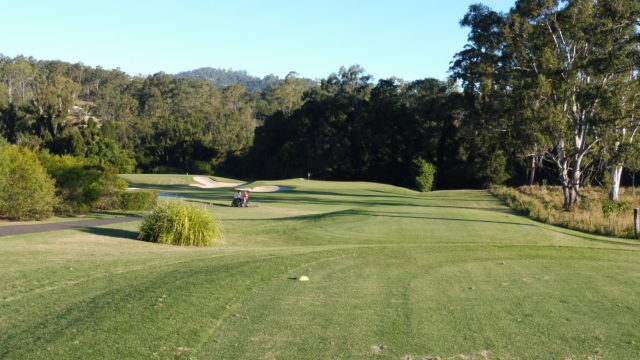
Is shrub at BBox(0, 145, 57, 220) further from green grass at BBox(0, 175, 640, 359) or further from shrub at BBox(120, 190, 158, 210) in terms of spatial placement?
green grass at BBox(0, 175, 640, 359)

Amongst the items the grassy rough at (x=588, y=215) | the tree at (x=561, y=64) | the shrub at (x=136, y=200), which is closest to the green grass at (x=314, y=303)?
the grassy rough at (x=588, y=215)

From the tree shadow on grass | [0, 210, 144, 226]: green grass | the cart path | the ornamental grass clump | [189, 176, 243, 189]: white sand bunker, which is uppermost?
the ornamental grass clump

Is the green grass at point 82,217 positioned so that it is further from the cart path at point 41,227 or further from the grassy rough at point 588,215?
the grassy rough at point 588,215

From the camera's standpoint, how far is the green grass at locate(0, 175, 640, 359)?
5879 millimetres

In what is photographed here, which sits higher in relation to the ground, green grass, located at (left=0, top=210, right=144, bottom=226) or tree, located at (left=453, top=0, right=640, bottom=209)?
tree, located at (left=453, top=0, right=640, bottom=209)

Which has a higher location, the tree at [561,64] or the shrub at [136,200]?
the tree at [561,64]

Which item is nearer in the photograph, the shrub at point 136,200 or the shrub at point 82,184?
the shrub at point 82,184

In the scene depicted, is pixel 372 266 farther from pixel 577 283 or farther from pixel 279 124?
pixel 279 124

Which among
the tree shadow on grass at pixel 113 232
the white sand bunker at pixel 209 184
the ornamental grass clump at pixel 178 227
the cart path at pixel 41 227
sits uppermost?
the ornamental grass clump at pixel 178 227

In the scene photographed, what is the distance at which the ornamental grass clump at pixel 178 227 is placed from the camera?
1612cm

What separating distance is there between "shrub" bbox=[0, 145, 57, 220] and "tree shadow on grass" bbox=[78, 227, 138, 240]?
4.59m

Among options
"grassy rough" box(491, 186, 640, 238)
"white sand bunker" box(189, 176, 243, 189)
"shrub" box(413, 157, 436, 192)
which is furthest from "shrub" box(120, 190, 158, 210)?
"shrub" box(413, 157, 436, 192)

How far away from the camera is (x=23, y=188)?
2070 cm

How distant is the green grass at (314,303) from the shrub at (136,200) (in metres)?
11.9
